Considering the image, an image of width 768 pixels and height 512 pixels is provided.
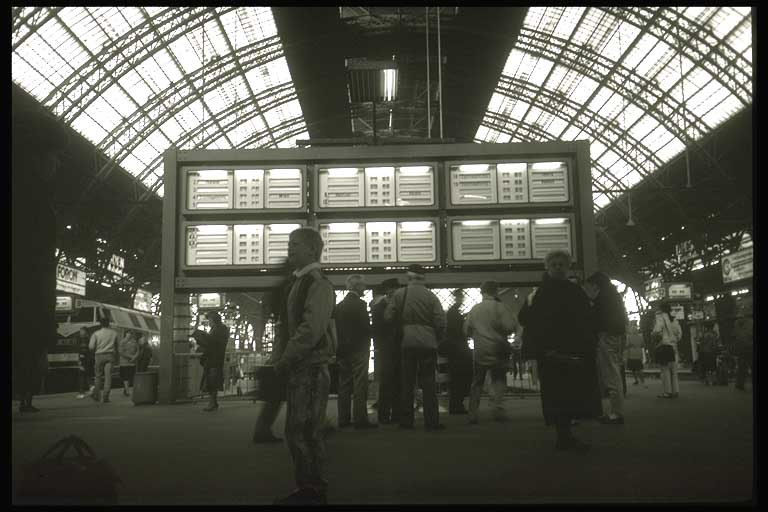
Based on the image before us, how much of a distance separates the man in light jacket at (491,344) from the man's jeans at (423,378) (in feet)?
2.58

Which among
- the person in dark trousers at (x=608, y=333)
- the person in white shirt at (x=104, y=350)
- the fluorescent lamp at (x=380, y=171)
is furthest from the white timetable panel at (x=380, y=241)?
the person in white shirt at (x=104, y=350)

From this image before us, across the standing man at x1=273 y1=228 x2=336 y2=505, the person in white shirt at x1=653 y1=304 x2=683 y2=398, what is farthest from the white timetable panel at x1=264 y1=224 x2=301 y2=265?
the standing man at x1=273 y1=228 x2=336 y2=505

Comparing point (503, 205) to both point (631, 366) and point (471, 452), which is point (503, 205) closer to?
point (471, 452)

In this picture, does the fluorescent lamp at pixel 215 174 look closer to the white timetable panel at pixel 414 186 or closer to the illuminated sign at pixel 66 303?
the white timetable panel at pixel 414 186

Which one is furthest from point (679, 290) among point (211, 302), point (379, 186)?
point (379, 186)

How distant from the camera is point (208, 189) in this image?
12.3m

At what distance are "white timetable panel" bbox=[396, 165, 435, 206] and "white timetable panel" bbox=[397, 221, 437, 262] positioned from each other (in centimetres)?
39

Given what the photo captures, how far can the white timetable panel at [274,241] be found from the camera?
12000 millimetres

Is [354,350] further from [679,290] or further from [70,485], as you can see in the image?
[679,290]

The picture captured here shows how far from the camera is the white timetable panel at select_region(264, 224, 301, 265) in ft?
39.4

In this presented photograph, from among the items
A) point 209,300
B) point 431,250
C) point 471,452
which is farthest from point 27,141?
point 209,300

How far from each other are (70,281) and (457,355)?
17.5 meters

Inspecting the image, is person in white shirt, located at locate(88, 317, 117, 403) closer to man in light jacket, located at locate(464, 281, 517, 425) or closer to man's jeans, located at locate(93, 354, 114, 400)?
man's jeans, located at locate(93, 354, 114, 400)

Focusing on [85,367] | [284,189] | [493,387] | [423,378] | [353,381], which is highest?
[284,189]
